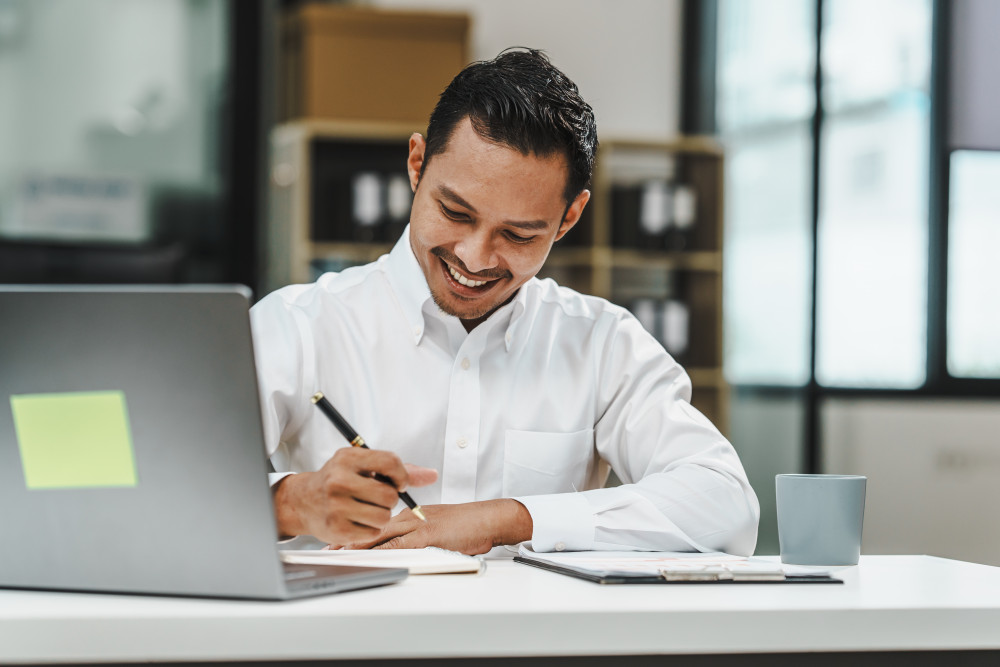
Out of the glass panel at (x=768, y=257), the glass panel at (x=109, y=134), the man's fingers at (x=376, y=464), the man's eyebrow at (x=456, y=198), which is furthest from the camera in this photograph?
the glass panel at (x=768, y=257)

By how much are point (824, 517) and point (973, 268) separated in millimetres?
3148

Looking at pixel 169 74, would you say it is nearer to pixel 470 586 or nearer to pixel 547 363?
pixel 547 363

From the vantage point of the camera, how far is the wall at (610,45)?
15.3 ft

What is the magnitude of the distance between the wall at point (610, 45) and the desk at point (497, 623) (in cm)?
388

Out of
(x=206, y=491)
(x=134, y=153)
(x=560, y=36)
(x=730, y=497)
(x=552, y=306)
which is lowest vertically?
(x=730, y=497)

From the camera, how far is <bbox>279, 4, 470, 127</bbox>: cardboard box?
3.95m

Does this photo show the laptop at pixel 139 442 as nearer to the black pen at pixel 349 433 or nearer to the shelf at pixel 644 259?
the black pen at pixel 349 433

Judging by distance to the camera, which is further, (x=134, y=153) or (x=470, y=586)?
(x=134, y=153)

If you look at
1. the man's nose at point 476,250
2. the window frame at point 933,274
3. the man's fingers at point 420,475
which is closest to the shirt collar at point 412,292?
the man's nose at point 476,250

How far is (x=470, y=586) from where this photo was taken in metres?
0.94

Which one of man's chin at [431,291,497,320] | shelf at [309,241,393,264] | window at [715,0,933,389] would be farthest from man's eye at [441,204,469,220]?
window at [715,0,933,389]

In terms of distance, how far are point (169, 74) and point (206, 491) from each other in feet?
11.8

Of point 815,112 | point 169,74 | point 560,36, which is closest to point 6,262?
point 169,74

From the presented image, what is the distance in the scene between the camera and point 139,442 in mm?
809
